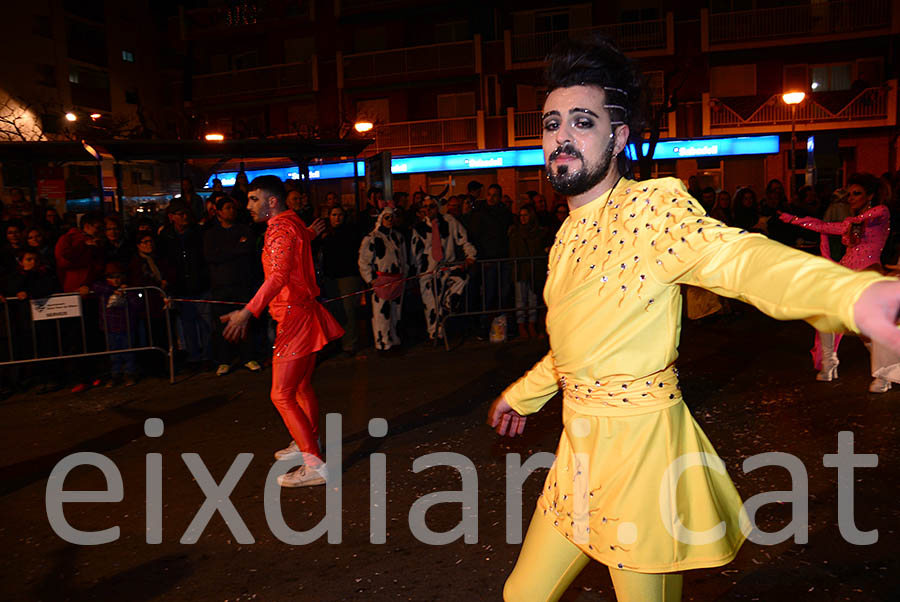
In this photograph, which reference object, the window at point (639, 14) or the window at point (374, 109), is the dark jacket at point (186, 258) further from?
the window at point (639, 14)

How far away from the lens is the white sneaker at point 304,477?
5.46 meters

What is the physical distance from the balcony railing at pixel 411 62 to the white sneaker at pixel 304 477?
28281mm

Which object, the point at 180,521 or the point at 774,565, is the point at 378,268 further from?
the point at 774,565

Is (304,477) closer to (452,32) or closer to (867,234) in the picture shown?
(867,234)

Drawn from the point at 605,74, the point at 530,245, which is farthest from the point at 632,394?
the point at 530,245

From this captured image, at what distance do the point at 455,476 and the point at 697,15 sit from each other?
2861cm

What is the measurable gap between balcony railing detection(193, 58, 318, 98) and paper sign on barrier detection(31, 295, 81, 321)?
27404 millimetres

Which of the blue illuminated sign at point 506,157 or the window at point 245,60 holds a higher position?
the window at point 245,60

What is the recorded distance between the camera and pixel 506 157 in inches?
1205

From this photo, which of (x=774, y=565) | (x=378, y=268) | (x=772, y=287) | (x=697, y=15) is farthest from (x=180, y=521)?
(x=697, y=15)

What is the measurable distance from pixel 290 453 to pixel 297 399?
0.71 metres

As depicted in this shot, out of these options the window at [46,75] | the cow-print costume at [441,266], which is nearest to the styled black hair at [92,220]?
the cow-print costume at [441,266]

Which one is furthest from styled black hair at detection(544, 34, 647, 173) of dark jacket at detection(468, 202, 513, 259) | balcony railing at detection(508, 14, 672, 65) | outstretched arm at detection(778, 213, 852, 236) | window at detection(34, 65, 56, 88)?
window at detection(34, 65, 56, 88)

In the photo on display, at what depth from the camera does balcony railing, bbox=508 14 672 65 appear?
29.3m
